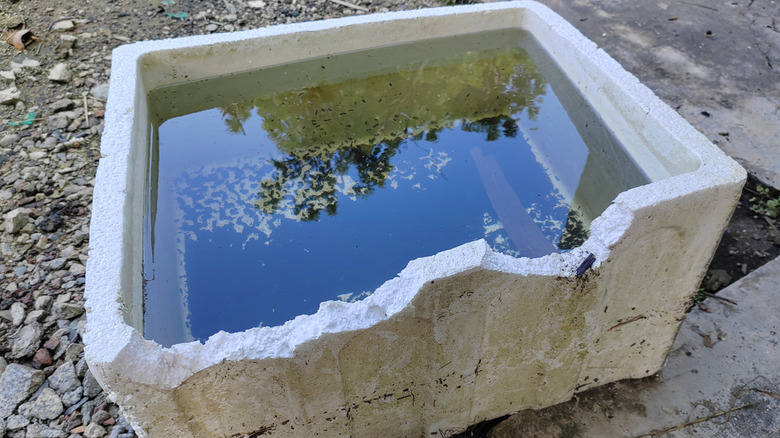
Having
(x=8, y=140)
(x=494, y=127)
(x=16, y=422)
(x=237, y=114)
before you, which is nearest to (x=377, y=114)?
(x=494, y=127)

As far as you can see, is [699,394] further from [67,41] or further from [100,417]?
[67,41]

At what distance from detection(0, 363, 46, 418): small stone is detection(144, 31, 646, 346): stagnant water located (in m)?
0.70

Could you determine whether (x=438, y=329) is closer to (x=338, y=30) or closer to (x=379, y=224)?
(x=379, y=224)

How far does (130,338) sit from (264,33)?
188 cm

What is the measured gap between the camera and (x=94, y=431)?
206 centimetres

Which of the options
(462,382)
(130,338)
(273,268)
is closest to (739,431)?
(462,382)

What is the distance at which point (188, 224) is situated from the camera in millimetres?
2432

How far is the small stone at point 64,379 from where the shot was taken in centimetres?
220

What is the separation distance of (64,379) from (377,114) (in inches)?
74.4

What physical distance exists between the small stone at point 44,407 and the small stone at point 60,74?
2.46 m

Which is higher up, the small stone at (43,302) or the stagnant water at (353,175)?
the stagnant water at (353,175)

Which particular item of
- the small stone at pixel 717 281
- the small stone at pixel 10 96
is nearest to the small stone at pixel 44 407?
the small stone at pixel 10 96

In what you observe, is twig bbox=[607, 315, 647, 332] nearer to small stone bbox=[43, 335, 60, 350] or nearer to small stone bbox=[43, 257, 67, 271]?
small stone bbox=[43, 335, 60, 350]

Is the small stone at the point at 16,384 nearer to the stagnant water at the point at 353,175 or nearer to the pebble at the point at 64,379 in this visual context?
the pebble at the point at 64,379
